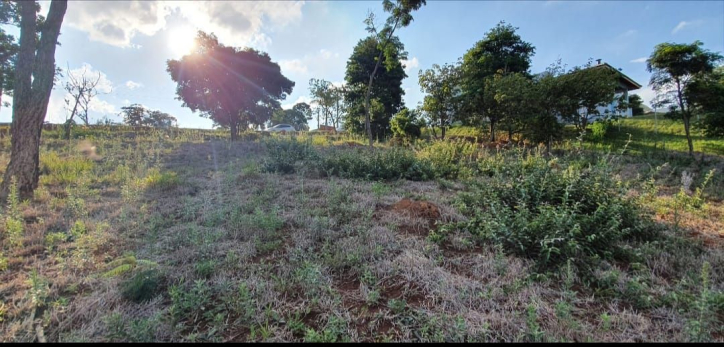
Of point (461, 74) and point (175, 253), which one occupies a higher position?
point (461, 74)

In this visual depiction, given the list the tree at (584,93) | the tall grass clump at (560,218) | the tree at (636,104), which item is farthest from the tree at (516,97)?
the tree at (636,104)

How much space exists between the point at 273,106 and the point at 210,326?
17.7 meters

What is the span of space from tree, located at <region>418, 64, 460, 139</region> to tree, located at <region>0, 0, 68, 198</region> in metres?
11.8

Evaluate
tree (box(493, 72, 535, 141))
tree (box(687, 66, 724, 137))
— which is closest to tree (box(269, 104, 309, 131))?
tree (box(493, 72, 535, 141))

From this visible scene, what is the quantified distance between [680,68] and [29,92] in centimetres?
1476

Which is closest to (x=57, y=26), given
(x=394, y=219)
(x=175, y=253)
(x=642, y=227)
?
(x=175, y=253)

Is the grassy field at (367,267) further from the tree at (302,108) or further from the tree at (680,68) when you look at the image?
the tree at (302,108)

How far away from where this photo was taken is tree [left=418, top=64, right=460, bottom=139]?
1267 centimetres

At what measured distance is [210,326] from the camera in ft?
4.72

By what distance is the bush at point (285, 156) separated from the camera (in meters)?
5.70

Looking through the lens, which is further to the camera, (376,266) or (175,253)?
(175,253)

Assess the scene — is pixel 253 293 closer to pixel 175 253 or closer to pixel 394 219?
pixel 175 253

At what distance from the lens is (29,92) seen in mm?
3805

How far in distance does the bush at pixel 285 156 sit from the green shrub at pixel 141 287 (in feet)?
12.8
